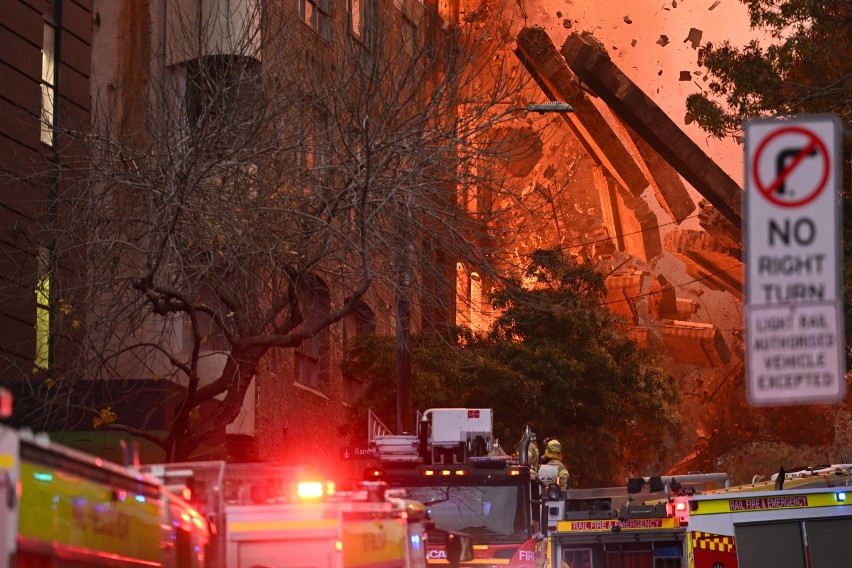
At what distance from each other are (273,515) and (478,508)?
7818mm

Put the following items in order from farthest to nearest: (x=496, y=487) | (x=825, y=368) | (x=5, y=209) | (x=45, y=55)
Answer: (x=45, y=55), (x=5, y=209), (x=496, y=487), (x=825, y=368)

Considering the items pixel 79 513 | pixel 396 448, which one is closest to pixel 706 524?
pixel 396 448

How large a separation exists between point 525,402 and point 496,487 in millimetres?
17224

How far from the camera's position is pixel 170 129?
18891 millimetres

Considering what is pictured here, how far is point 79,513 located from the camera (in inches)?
279

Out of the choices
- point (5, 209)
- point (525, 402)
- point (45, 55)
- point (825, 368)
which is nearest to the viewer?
point (825, 368)

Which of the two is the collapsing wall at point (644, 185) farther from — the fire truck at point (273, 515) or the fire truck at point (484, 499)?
the fire truck at point (273, 515)

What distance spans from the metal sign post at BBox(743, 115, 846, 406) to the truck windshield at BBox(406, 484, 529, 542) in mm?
11729

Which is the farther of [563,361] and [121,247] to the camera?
[563,361]

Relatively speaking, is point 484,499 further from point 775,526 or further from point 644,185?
point 644,185

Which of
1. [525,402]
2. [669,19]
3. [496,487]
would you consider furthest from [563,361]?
[669,19]

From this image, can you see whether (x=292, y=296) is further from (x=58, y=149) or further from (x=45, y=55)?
(x=45, y=55)

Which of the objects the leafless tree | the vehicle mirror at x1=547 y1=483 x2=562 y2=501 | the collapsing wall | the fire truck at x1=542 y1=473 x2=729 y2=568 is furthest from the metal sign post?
the collapsing wall

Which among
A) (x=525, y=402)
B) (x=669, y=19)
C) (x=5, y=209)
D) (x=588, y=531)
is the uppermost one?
(x=669, y=19)
